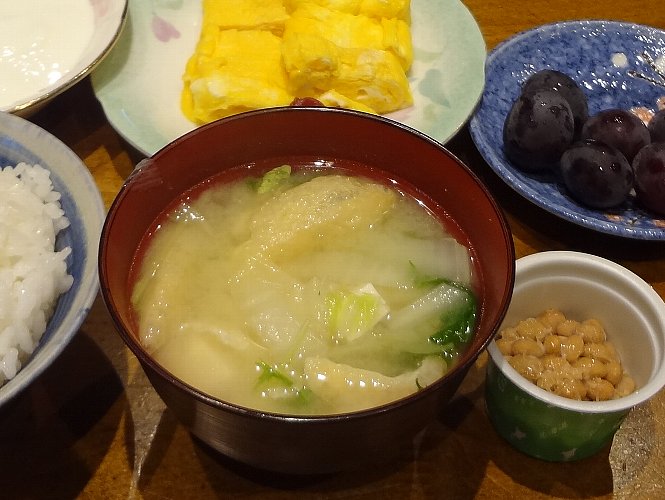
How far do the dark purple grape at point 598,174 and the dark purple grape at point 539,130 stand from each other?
48mm

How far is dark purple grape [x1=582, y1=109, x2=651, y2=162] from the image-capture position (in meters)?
1.60

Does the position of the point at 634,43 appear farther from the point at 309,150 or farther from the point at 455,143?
the point at 309,150

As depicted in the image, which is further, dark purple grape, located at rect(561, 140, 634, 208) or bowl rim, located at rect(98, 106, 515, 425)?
dark purple grape, located at rect(561, 140, 634, 208)

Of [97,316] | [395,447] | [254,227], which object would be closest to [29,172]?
[97,316]

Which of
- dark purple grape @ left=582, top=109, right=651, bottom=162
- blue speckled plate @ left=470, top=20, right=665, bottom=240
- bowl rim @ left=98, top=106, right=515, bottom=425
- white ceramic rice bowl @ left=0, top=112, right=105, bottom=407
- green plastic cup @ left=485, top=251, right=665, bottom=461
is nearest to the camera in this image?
bowl rim @ left=98, top=106, right=515, bottom=425

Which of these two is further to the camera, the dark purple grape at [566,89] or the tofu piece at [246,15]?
the tofu piece at [246,15]

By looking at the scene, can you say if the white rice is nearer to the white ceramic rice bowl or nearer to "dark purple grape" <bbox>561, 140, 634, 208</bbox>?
the white ceramic rice bowl

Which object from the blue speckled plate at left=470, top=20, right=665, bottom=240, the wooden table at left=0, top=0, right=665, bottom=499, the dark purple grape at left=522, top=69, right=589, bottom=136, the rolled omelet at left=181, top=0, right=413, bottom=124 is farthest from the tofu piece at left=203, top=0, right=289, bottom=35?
the wooden table at left=0, top=0, right=665, bottom=499

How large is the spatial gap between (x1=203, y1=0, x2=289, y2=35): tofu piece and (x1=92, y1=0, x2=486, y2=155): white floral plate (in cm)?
10

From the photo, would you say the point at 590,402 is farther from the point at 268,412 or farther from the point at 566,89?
the point at 566,89

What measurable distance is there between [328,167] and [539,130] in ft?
2.08

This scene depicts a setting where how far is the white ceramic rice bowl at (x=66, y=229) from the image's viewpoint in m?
0.92

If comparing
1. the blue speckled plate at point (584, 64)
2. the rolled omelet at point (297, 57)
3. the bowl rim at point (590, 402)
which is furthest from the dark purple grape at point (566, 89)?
the bowl rim at point (590, 402)

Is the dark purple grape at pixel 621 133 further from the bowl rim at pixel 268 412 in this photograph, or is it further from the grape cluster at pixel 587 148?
the bowl rim at pixel 268 412
